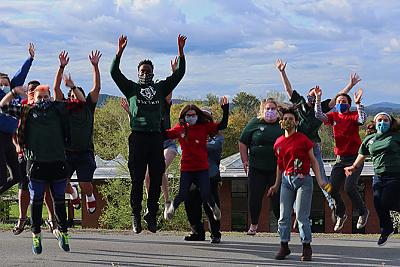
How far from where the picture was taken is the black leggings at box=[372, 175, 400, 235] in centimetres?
1073

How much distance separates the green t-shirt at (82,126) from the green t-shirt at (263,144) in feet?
8.28

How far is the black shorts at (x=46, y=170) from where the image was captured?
9.61 m

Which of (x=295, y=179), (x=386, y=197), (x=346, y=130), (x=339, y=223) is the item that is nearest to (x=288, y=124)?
(x=295, y=179)

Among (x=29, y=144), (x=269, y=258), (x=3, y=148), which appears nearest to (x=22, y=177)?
(x=3, y=148)

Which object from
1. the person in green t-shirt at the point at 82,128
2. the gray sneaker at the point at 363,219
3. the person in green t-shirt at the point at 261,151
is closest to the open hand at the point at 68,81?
the person in green t-shirt at the point at 82,128

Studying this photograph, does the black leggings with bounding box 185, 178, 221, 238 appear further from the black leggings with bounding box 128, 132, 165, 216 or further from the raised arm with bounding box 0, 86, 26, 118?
the raised arm with bounding box 0, 86, 26, 118

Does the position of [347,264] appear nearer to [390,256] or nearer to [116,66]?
[390,256]

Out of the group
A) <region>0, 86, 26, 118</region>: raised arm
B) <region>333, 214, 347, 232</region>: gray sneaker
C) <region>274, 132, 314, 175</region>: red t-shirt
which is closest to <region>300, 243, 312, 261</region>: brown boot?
<region>274, 132, 314, 175</region>: red t-shirt

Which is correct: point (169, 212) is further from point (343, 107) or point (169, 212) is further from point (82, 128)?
point (343, 107)

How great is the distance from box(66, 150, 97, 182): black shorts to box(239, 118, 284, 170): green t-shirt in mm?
2583

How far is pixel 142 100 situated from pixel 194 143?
117cm

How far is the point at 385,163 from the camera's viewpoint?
10.7m

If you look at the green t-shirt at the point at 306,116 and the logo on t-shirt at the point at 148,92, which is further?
the green t-shirt at the point at 306,116

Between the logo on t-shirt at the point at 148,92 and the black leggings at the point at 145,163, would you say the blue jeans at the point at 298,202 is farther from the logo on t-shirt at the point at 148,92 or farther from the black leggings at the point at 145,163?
the logo on t-shirt at the point at 148,92
